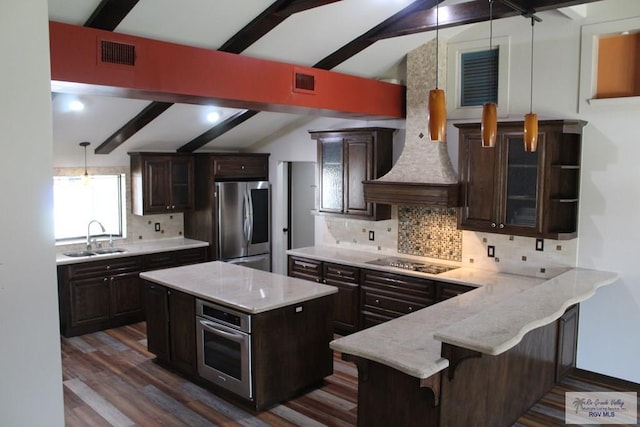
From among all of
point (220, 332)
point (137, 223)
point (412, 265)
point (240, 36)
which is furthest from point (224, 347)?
point (137, 223)

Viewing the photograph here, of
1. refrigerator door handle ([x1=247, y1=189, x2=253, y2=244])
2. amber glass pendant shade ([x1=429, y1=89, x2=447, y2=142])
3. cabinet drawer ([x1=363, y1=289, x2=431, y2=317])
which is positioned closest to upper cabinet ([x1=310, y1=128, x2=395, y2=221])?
cabinet drawer ([x1=363, y1=289, x2=431, y2=317])

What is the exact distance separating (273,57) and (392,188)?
1873 mm

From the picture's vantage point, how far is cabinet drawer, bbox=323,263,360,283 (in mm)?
6054

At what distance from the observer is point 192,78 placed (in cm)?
405

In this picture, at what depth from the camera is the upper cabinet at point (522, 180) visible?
15.7 ft

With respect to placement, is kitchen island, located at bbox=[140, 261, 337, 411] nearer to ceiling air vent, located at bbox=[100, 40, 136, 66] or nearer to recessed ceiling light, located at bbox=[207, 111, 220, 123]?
ceiling air vent, located at bbox=[100, 40, 136, 66]

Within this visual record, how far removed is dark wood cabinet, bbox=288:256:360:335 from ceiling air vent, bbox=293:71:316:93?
2.12 metres

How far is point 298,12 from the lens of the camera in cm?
420

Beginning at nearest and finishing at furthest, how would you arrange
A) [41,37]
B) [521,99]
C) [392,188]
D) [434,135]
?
1. [41,37]
2. [434,135]
3. [521,99]
4. [392,188]

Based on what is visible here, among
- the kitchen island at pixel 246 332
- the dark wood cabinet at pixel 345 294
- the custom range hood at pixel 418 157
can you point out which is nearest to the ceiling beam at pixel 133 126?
the kitchen island at pixel 246 332

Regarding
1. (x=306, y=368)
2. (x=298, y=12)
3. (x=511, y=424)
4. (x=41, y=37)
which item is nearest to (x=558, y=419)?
(x=511, y=424)

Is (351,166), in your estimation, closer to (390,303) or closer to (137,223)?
(390,303)

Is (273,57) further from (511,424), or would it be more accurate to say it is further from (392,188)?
(511,424)

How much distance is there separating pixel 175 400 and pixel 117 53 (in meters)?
2.80
